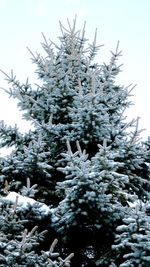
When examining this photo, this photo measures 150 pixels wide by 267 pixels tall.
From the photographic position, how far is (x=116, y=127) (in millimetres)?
7047

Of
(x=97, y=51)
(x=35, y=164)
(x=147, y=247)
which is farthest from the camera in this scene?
(x=97, y=51)

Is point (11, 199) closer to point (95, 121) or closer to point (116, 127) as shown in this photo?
point (95, 121)

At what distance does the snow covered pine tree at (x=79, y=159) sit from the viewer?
16.9 ft

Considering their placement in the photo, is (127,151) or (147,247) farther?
(127,151)

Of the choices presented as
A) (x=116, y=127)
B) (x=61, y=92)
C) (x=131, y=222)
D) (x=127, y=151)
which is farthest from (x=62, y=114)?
(x=131, y=222)

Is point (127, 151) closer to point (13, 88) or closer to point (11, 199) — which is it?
point (11, 199)

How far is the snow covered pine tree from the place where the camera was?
16.9 ft

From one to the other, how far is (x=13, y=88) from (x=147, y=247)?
4.18 metres

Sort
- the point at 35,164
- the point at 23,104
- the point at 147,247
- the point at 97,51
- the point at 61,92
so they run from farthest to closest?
the point at 97,51 → the point at 23,104 → the point at 61,92 → the point at 35,164 → the point at 147,247

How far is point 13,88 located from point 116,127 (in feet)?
6.97

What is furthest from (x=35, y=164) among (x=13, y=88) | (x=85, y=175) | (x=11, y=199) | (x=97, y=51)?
(x=97, y=51)

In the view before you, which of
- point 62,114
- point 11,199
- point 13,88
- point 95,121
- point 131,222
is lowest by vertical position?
point 131,222

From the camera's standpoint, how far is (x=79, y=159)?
16.5ft

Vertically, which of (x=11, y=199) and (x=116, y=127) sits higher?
(x=116, y=127)
